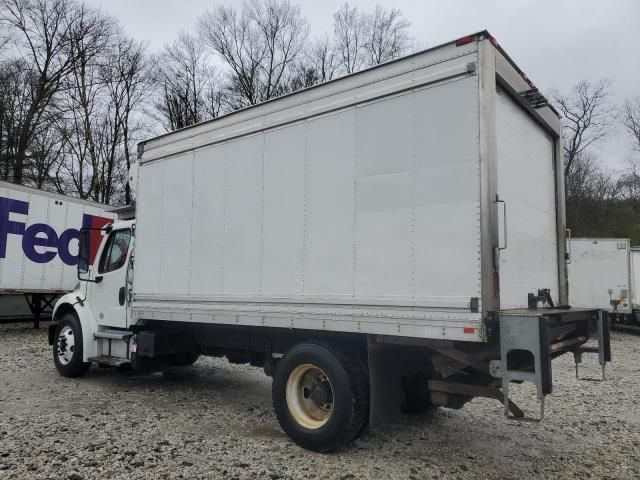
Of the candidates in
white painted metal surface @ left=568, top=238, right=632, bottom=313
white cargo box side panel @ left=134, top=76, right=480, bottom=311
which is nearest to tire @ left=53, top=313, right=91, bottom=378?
white cargo box side panel @ left=134, top=76, right=480, bottom=311

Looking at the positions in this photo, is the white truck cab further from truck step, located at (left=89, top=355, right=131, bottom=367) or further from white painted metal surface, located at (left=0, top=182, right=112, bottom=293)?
white painted metal surface, located at (left=0, top=182, right=112, bottom=293)

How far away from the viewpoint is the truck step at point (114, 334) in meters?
6.88

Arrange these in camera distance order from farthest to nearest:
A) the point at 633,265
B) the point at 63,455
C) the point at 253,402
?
the point at 633,265 < the point at 253,402 < the point at 63,455

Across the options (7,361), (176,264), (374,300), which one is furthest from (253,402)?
(7,361)

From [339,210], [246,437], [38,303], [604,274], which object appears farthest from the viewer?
[604,274]

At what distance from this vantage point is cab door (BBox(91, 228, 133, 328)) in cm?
705

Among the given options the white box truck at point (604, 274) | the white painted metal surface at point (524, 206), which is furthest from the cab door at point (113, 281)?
the white box truck at point (604, 274)

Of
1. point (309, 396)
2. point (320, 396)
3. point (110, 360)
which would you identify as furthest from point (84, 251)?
point (320, 396)

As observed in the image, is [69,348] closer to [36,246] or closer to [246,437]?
[246,437]

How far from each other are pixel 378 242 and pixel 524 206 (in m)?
1.54

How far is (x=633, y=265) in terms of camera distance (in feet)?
54.8

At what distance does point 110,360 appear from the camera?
7.04 metres

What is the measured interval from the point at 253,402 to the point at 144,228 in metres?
2.75

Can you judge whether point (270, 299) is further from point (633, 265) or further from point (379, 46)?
point (379, 46)
